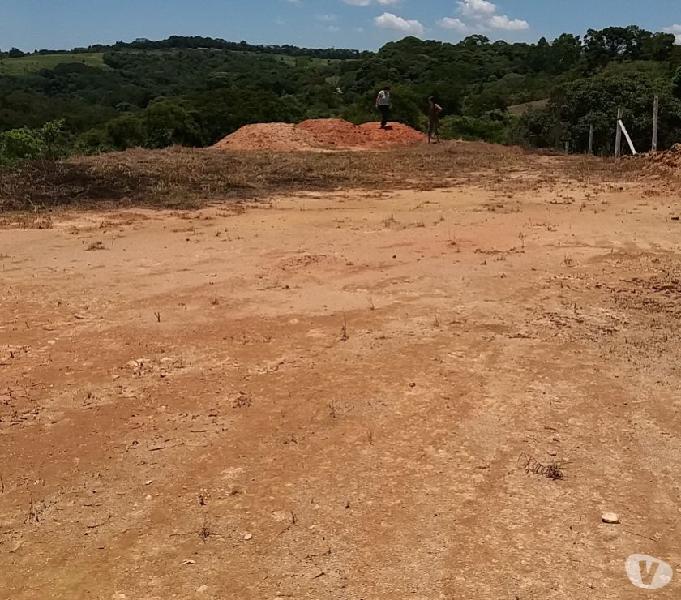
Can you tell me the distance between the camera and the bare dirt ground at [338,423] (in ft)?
9.83

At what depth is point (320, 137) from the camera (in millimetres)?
21938

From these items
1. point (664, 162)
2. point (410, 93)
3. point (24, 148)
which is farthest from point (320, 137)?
point (410, 93)

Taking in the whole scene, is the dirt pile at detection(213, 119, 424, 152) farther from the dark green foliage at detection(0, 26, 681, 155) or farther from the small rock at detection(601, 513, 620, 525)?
the small rock at detection(601, 513, 620, 525)

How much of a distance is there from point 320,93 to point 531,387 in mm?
48162

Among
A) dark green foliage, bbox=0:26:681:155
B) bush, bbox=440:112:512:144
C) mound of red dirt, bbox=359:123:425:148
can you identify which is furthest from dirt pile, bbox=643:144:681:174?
bush, bbox=440:112:512:144

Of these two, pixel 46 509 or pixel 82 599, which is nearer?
pixel 82 599

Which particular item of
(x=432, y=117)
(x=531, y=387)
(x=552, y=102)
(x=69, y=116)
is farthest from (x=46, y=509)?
(x=69, y=116)

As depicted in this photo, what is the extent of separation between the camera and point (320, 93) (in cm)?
5034

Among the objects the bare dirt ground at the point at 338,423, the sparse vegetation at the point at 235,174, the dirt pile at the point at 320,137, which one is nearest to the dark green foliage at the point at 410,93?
the sparse vegetation at the point at 235,174

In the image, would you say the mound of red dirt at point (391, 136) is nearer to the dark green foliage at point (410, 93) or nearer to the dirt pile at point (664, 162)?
the dark green foliage at point (410, 93)

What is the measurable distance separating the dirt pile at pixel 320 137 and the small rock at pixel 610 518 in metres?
17.9

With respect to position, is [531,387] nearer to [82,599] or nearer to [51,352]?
[82,599]

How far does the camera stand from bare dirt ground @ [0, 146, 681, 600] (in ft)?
9.83

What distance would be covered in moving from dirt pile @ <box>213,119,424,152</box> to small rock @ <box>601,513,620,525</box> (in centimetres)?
1785
